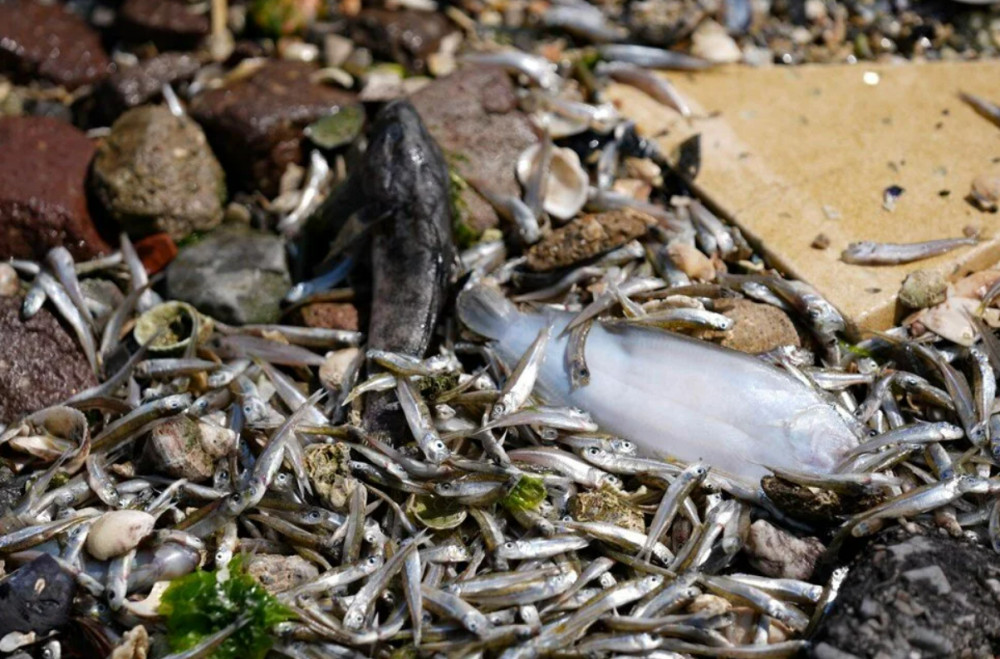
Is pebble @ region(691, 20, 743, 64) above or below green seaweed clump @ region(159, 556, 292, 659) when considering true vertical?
above

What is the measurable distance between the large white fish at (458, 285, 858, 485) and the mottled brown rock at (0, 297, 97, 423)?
2.37 meters

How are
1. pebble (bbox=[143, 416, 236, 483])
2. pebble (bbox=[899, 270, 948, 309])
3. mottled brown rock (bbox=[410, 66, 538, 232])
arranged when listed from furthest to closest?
mottled brown rock (bbox=[410, 66, 538, 232])
pebble (bbox=[899, 270, 948, 309])
pebble (bbox=[143, 416, 236, 483])

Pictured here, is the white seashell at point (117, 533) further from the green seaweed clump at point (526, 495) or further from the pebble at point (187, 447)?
the green seaweed clump at point (526, 495)

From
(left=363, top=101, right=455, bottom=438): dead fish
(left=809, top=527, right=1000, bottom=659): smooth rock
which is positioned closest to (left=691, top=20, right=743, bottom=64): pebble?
(left=363, top=101, right=455, bottom=438): dead fish

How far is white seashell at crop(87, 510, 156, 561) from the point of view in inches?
182

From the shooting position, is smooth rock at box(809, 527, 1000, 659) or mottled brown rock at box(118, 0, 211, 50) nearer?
smooth rock at box(809, 527, 1000, 659)

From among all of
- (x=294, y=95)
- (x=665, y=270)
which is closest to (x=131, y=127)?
(x=294, y=95)

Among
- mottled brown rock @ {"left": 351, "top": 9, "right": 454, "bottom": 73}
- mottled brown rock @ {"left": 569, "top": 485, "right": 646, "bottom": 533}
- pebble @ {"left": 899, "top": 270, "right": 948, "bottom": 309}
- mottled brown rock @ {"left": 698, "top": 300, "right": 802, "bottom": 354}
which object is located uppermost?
mottled brown rock @ {"left": 351, "top": 9, "right": 454, "bottom": 73}

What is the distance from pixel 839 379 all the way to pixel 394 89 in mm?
3654

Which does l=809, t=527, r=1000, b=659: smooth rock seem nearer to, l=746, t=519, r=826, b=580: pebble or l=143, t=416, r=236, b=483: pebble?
l=746, t=519, r=826, b=580: pebble

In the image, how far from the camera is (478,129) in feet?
21.7

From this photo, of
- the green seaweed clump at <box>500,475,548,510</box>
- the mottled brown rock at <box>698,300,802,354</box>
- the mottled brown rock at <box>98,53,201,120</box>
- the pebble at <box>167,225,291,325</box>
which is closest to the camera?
the green seaweed clump at <box>500,475,548,510</box>

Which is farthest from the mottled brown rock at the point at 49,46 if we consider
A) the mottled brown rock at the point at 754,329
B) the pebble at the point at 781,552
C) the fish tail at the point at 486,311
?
the pebble at the point at 781,552

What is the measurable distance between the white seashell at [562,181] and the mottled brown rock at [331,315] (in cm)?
138
